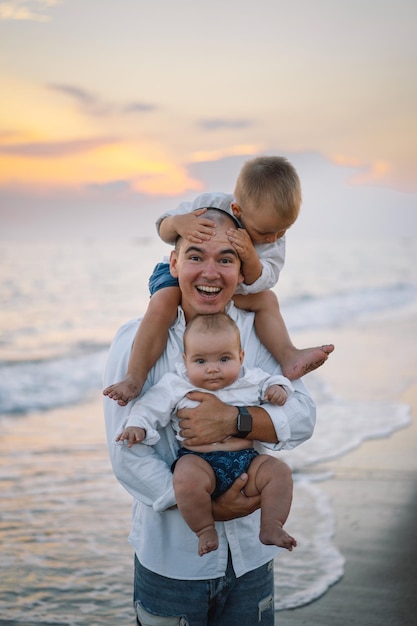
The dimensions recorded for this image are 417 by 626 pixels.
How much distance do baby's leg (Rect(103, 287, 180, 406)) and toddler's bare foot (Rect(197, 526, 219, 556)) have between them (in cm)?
50

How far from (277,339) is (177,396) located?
1.63ft

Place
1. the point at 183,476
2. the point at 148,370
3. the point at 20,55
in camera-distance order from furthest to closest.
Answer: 1. the point at 20,55
2. the point at 148,370
3. the point at 183,476

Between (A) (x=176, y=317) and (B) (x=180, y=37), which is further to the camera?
(B) (x=180, y=37)

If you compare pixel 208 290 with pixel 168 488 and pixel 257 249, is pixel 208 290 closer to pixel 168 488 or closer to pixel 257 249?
pixel 257 249

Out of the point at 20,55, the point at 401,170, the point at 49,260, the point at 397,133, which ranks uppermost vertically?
the point at 20,55

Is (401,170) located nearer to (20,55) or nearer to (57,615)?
(20,55)

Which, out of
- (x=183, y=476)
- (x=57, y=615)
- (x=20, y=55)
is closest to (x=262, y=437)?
(x=183, y=476)

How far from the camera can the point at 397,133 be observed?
2166 cm

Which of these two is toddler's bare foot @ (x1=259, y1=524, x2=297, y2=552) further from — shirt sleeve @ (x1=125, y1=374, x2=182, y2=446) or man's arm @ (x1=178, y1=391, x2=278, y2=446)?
shirt sleeve @ (x1=125, y1=374, x2=182, y2=446)

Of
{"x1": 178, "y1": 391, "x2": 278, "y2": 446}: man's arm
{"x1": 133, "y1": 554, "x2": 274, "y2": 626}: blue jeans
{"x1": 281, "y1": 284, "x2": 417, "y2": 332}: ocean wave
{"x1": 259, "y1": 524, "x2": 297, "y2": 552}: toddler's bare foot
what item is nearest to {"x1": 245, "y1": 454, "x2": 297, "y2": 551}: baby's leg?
{"x1": 259, "y1": 524, "x2": 297, "y2": 552}: toddler's bare foot

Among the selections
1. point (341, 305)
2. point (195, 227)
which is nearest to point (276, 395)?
point (195, 227)

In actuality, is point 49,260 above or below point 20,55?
below

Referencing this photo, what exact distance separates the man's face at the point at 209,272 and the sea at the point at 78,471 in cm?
247

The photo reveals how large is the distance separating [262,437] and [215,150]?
20.5m
